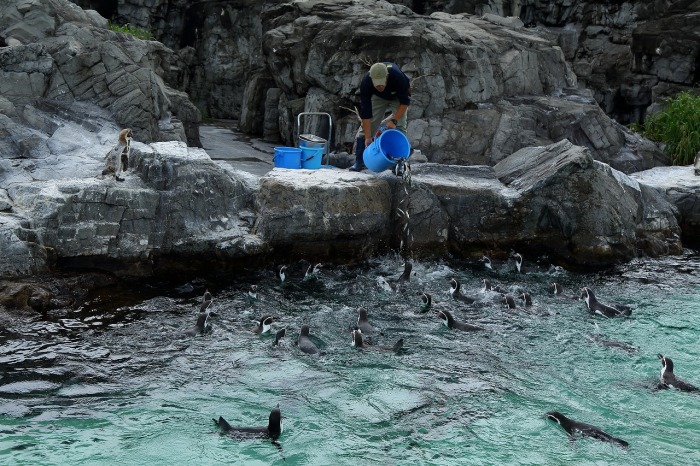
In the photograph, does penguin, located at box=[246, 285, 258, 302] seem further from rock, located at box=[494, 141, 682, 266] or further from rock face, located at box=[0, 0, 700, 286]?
rock, located at box=[494, 141, 682, 266]

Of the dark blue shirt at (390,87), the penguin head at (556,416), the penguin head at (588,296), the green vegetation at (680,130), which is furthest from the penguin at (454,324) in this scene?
the green vegetation at (680,130)

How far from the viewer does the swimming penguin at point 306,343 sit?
7.48 meters

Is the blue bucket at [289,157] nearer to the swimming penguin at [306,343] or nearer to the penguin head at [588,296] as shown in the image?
the swimming penguin at [306,343]

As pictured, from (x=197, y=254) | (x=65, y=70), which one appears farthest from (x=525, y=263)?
(x=65, y=70)

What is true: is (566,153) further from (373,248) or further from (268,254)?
(268,254)

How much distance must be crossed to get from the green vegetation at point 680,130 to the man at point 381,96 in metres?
6.99

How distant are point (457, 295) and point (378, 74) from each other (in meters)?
3.46

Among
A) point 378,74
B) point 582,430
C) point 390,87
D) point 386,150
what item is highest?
point 378,74

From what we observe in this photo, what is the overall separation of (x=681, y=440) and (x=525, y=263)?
199 inches

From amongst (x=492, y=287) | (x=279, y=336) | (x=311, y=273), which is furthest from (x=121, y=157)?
(x=492, y=287)

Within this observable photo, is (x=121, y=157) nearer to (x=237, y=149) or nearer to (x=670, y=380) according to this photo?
(x=237, y=149)

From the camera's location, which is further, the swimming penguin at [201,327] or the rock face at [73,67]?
the rock face at [73,67]

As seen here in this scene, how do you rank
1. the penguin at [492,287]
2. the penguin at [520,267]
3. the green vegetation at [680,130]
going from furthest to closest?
the green vegetation at [680,130] < the penguin at [520,267] < the penguin at [492,287]

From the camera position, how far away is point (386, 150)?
36.4ft
